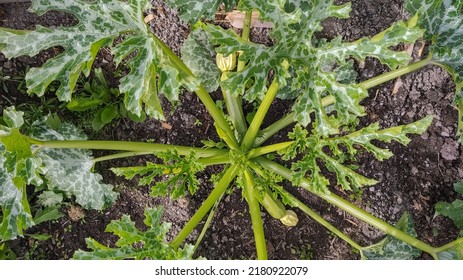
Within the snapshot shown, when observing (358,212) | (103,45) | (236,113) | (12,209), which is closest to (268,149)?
(236,113)

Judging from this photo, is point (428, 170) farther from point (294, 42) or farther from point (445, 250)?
point (294, 42)

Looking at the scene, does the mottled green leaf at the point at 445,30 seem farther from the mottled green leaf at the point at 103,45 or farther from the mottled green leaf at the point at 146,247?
the mottled green leaf at the point at 146,247

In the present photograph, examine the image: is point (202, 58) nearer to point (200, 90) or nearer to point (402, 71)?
point (200, 90)

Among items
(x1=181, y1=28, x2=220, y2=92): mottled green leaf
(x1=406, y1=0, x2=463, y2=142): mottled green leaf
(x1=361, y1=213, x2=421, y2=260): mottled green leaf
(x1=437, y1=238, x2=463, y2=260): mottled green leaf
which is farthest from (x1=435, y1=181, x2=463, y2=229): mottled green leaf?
(x1=181, y1=28, x2=220, y2=92): mottled green leaf

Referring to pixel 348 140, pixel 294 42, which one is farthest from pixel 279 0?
pixel 348 140

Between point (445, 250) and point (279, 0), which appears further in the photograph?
point (445, 250)
